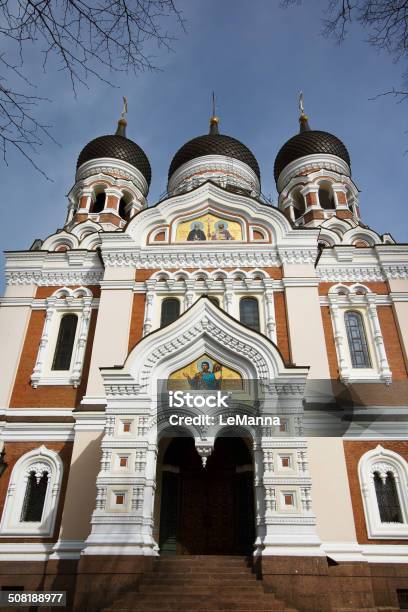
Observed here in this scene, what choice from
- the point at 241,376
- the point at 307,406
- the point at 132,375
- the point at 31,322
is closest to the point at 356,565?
the point at 307,406

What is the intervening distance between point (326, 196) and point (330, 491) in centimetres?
1138

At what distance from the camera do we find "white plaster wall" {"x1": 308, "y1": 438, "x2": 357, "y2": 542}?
852 centimetres

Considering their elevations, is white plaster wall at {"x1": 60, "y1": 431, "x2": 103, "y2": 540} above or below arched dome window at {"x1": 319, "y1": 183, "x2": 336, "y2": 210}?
below

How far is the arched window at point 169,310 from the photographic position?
11309 millimetres

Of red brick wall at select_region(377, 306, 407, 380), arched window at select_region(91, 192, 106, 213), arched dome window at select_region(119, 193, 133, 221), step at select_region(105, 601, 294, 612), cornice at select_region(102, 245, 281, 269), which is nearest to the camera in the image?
step at select_region(105, 601, 294, 612)

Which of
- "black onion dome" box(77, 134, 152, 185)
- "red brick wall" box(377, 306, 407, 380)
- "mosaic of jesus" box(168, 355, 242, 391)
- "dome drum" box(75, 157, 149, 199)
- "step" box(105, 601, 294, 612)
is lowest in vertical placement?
"step" box(105, 601, 294, 612)

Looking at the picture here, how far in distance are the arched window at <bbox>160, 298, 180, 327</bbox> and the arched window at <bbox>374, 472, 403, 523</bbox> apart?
5315mm

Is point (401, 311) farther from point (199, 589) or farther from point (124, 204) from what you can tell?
point (124, 204)

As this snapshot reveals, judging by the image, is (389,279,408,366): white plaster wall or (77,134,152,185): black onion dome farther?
(77,134,152,185): black onion dome

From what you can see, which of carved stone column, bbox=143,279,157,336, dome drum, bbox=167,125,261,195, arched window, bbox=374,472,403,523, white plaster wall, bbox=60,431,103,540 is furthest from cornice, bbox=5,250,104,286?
arched window, bbox=374,472,403,523

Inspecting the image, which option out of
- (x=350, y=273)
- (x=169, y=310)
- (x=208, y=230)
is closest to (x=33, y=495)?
(x=169, y=310)

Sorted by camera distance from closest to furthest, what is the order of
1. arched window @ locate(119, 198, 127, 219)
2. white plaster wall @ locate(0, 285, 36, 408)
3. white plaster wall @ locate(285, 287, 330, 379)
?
1. white plaster wall @ locate(285, 287, 330, 379)
2. white plaster wall @ locate(0, 285, 36, 408)
3. arched window @ locate(119, 198, 127, 219)

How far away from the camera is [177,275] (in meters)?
11.8

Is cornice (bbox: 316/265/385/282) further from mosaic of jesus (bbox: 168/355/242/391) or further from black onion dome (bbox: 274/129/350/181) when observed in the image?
black onion dome (bbox: 274/129/350/181)
